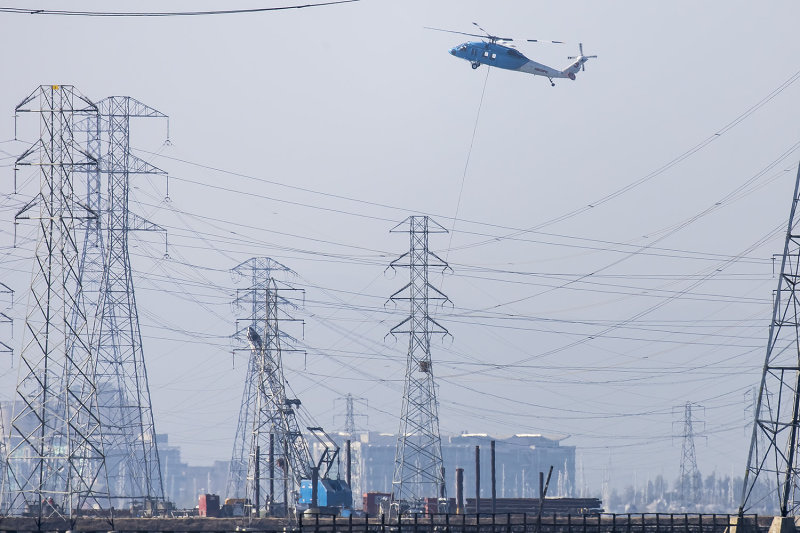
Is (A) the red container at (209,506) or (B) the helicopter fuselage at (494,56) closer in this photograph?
(B) the helicopter fuselage at (494,56)

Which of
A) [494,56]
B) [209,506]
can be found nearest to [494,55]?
[494,56]

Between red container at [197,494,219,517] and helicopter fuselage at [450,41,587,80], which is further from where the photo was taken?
red container at [197,494,219,517]

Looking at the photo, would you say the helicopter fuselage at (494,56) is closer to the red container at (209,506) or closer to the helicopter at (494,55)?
the helicopter at (494,55)

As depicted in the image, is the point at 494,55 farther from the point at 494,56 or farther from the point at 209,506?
the point at 209,506

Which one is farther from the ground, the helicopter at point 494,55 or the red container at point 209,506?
the helicopter at point 494,55

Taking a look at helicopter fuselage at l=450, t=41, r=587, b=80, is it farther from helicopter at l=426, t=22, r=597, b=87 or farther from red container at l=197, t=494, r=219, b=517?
red container at l=197, t=494, r=219, b=517

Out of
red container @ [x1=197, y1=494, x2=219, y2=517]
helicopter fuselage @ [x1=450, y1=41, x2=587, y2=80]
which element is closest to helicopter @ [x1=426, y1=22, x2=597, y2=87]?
helicopter fuselage @ [x1=450, y1=41, x2=587, y2=80]

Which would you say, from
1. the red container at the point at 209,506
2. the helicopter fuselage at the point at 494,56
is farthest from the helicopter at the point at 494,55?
the red container at the point at 209,506

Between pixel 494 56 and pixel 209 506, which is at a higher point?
pixel 494 56
